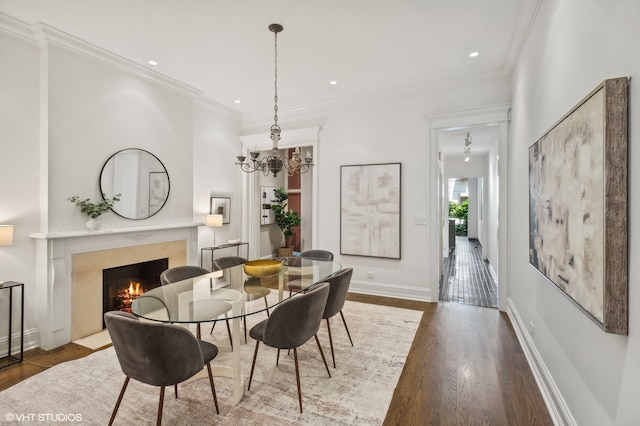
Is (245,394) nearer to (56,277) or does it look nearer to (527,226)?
(56,277)

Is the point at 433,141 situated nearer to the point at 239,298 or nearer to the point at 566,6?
the point at 566,6

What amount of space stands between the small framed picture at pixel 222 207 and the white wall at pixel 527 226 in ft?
14.3

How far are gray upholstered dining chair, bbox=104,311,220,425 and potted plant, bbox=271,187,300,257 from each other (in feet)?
18.7

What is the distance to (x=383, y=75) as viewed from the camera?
423cm

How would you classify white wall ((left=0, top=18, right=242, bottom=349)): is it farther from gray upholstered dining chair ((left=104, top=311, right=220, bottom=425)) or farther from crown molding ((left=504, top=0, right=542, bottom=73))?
crown molding ((left=504, top=0, right=542, bottom=73))

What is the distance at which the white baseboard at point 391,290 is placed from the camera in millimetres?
4535

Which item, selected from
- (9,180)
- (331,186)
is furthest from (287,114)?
(9,180)

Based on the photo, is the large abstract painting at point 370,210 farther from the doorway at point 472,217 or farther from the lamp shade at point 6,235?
the lamp shade at point 6,235

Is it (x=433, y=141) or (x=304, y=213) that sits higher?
(x=433, y=141)

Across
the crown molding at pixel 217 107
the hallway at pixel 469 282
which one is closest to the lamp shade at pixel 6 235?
the crown molding at pixel 217 107

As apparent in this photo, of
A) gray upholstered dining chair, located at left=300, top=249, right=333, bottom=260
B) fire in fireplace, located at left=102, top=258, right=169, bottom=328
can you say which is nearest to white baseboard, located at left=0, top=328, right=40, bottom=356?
fire in fireplace, located at left=102, top=258, right=169, bottom=328

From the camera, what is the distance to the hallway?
4648mm

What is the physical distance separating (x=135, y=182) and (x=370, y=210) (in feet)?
10.4

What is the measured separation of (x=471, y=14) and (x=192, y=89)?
3.65 metres
